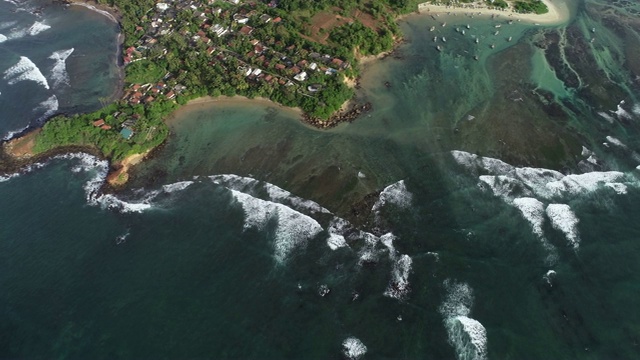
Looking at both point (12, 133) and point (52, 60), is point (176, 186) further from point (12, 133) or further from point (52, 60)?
point (52, 60)

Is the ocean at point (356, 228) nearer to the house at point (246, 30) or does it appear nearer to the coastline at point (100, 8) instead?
the house at point (246, 30)

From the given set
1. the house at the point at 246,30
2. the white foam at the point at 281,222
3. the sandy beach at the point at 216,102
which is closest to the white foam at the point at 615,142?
the white foam at the point at 281,222

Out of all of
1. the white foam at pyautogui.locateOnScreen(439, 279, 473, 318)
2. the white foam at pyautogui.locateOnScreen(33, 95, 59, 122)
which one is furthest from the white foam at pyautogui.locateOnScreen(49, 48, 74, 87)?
the white foam at pyautogui.locateOnScreen(439, 279, 473, 318)

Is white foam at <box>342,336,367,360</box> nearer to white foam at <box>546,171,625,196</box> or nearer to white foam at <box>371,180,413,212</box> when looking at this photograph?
white foam at <box>371,180,413,212</box>

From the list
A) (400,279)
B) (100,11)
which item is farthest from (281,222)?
(100,11)

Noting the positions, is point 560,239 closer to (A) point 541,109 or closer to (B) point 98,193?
(A) point 541,109
